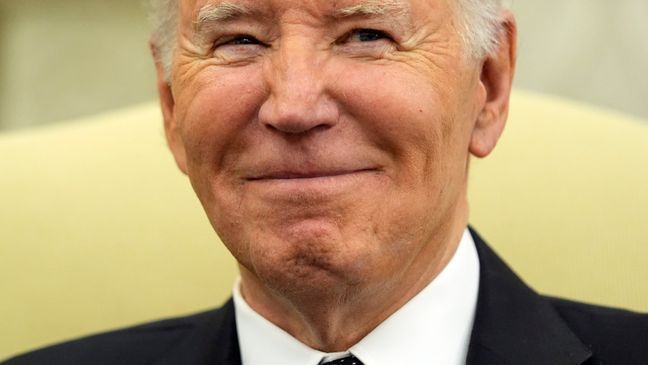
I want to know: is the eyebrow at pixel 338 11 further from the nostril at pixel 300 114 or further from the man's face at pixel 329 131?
the nostril at pixel 300 114

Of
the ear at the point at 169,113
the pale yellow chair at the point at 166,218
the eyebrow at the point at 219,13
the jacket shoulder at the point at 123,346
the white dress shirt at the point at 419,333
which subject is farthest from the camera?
the pale yellow chair at the point at 166,218

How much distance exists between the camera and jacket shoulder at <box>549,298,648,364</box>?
7.23ft

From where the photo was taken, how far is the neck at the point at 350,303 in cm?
215

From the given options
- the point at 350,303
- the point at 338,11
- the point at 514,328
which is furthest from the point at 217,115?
the point at 514,328

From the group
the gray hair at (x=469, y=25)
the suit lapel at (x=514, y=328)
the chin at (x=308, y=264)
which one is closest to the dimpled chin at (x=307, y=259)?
the chin at (x=308, y=264)

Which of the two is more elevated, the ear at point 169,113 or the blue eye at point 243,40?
the blue eye at point 243,40

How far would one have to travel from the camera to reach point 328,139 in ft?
6.64

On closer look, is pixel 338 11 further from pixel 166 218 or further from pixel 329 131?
pixel 166 218

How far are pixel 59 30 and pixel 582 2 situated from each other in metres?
1.84

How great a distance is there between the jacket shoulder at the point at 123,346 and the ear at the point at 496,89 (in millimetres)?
591

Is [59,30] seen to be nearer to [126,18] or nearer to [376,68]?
[126,18]

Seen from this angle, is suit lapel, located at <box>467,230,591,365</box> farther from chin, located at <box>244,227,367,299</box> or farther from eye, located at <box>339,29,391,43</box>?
eye, located at <box>339,29,391,43</box>

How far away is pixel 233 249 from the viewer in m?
2.14

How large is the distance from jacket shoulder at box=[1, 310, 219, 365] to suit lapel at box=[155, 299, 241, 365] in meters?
0.06
